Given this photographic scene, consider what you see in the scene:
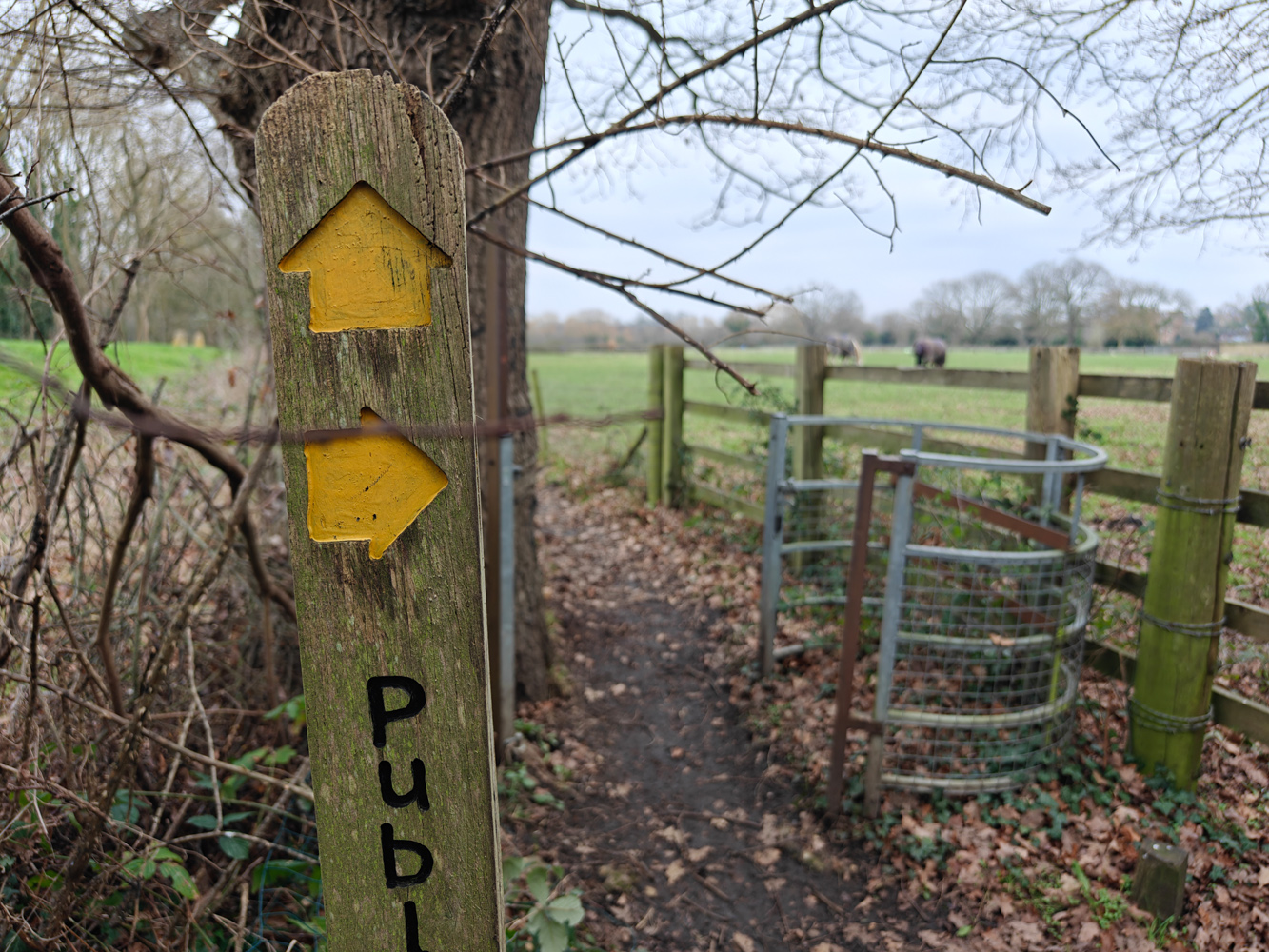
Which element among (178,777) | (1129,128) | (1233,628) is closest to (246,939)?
(178,777)

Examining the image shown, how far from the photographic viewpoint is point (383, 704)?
3.67 ft

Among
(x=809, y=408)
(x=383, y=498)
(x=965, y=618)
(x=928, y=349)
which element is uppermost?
(x=928, y=349)

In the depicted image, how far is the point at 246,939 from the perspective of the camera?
79.5 inches

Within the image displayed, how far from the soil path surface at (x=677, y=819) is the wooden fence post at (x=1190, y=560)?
1394 mm

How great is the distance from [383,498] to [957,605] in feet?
11.8

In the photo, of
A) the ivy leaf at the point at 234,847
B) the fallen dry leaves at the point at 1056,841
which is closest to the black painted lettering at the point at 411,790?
the ivy leaf at the point at 234,847

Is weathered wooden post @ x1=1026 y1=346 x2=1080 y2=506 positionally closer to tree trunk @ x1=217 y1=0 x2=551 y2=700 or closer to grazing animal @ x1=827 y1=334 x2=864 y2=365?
grazing animal @ x1=827 y1=334 x2=864 y2=365

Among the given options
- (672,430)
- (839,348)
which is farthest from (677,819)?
(672,430)

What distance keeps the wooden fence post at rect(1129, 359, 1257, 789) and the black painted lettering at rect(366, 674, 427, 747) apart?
323 cm

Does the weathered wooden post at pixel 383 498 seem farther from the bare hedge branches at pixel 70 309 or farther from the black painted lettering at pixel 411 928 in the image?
the bare hedge branches at pixel 70 309

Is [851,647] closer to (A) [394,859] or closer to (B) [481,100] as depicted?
(A) [394,859]

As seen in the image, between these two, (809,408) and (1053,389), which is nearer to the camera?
(1053,389)

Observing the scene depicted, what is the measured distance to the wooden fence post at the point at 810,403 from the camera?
562cm

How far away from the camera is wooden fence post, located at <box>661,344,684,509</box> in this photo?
758 cm
